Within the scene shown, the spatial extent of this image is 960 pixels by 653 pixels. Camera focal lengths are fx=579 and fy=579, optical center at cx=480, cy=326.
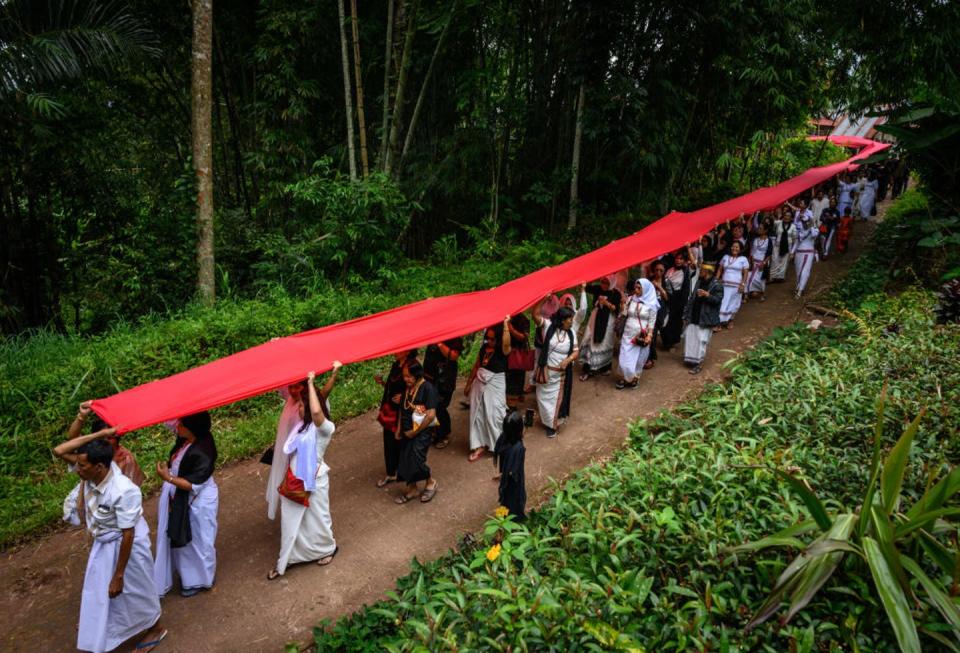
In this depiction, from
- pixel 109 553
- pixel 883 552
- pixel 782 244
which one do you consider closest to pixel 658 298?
pixel 782 244

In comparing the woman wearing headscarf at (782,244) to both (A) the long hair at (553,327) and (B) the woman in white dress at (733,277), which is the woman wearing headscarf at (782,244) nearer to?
(B) the woman in white dress at (733,277)

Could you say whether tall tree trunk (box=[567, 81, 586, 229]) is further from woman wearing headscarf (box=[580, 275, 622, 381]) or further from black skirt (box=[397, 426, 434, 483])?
black skirt (box=[397, 426, 434, 483])

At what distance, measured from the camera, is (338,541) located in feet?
15.0

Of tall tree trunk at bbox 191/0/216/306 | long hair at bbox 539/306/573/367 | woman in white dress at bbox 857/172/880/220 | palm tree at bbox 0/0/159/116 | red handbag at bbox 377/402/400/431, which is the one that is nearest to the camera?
red handbag at bbox 377/402/400/431

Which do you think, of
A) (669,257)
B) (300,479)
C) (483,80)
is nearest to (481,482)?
Result: (300,479)

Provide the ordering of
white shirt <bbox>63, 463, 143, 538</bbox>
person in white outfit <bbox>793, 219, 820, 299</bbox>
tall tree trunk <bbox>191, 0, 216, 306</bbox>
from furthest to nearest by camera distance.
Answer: person in white outfit <bbox>793, 219, 820, 299</bbox>, tall tree trunk <bbox>191, 0, 216, 306</bbox>, white shirt <bbox>63, 463, 143, 538</bbox>

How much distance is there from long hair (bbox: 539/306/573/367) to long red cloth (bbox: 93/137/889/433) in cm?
27

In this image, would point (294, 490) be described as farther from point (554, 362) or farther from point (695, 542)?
point (554, 362)

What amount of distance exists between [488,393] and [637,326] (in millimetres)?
2232

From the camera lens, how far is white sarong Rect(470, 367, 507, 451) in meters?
5.52

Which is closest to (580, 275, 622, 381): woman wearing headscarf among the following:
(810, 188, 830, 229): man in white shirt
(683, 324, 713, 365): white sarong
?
(683, 324, 713, 365): white sarong

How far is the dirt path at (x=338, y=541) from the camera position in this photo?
3.81m

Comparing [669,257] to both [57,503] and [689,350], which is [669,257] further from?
[57,503]

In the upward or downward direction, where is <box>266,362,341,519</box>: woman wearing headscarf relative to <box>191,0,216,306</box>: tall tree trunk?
downward
